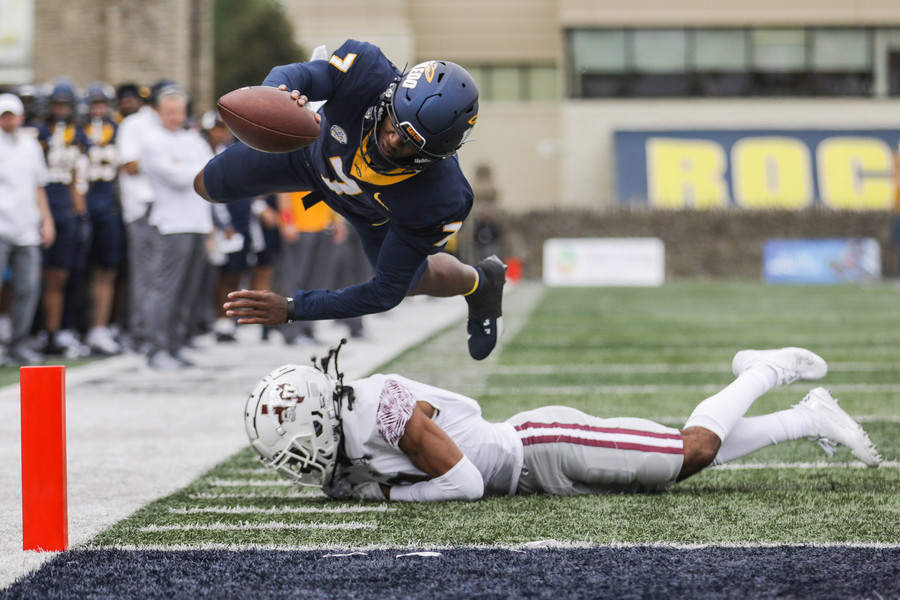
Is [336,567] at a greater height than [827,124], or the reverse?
[827,124]

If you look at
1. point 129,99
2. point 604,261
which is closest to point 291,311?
point 129,99

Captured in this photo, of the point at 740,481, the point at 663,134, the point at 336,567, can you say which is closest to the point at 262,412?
the point at 336,567

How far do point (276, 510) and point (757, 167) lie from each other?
32.2 metres

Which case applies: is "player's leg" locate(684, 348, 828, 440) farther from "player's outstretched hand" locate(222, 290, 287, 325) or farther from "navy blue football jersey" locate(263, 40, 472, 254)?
"player's outstretched hand" locate(222, 290, 287, 325)

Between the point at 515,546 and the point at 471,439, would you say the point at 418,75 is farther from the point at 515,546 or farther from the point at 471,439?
the point at 515,546

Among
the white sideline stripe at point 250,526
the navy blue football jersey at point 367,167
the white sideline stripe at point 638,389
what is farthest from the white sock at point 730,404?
the white sideline stripe at point 638,389

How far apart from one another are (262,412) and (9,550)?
2.96 feet

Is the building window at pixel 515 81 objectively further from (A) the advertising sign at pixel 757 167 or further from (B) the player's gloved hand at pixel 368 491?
(B) the player's gloved hand at pixel 368 491

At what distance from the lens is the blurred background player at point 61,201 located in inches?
383

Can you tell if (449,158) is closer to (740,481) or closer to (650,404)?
(740,481)

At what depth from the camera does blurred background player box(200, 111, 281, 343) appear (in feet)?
33.9

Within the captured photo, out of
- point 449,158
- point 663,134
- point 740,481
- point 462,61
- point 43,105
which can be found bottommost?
point 740,481

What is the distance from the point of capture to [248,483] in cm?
480

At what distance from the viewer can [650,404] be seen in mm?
6934
